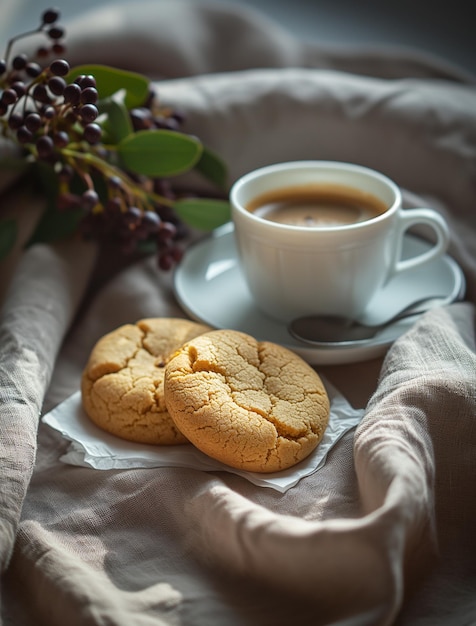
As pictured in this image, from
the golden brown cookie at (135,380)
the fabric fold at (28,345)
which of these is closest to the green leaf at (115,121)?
the fabric fold at (28,345)

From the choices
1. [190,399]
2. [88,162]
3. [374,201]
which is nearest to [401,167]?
[374,201]

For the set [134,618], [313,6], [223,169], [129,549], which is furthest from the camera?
[313,6]

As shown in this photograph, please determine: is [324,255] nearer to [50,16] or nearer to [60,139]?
[60,139]

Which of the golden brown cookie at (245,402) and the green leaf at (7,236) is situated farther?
the green leaf at (7,236)

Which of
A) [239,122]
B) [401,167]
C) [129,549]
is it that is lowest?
[129,549]

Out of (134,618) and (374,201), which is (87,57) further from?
(134,618)

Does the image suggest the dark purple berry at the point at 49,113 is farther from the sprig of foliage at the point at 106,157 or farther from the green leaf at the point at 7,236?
the green leaf at the point at 7,236

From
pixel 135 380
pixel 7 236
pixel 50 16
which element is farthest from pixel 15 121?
pixel 135 380
